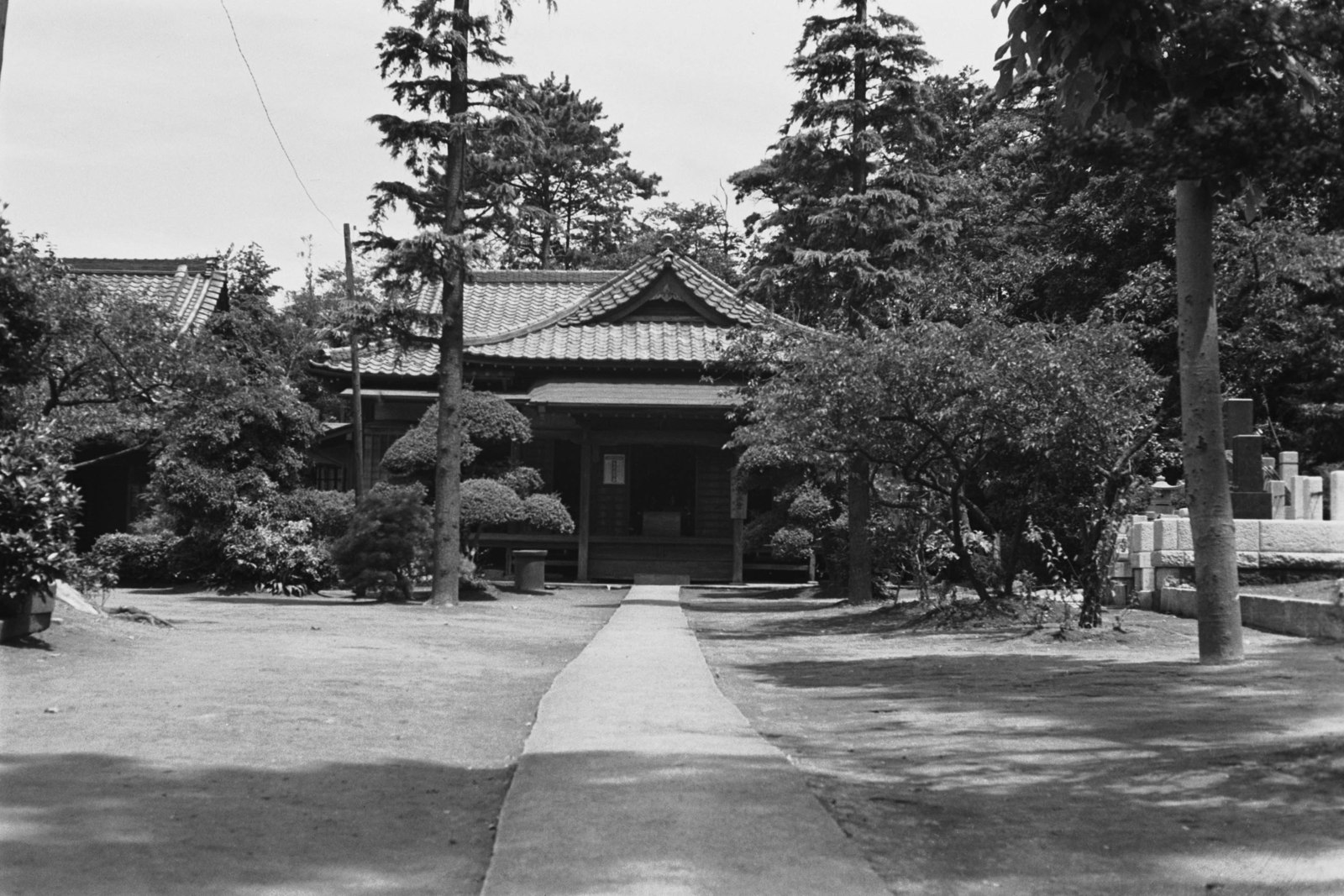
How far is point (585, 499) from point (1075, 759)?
21.2 metres

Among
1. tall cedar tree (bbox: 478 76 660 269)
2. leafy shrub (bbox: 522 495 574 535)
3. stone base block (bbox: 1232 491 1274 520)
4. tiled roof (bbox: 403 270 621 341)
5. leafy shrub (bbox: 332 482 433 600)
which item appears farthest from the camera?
tall cedar tree (bbox: 478 76 660 269)

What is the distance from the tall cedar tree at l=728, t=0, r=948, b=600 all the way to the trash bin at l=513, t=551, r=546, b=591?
6365mm

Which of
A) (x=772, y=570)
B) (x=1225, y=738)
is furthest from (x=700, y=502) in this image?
(x=1225, y=738)

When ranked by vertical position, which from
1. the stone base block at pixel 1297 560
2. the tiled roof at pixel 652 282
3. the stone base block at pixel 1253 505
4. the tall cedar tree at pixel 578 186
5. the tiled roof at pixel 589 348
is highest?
the tall cedar tree at pixel 578 186

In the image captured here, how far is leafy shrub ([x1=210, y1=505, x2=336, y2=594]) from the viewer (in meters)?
22.5

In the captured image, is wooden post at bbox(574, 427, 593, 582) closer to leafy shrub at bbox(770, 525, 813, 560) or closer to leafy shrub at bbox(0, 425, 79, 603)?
leafy shrub at bbox(770, 525, 813, 560)

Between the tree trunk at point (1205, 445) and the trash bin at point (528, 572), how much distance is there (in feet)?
51.6

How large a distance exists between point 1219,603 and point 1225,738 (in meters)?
3.39

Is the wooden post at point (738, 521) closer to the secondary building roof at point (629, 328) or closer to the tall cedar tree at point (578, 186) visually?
the secondary building roof at point (629, 328)

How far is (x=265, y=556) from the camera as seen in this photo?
22500mm

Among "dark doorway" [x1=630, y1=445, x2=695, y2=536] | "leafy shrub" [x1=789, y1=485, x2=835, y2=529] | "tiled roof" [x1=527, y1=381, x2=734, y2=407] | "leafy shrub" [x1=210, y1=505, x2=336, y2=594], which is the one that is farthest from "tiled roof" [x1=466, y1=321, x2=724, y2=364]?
"leafy shrub" [x1=210, y1=505, x2=336, y2=594]

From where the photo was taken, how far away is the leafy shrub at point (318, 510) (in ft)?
76.9

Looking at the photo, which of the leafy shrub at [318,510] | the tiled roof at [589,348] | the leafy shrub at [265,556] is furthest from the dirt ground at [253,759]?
the tiled roof at [589,348]

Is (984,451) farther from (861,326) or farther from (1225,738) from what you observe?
(1225,738)
